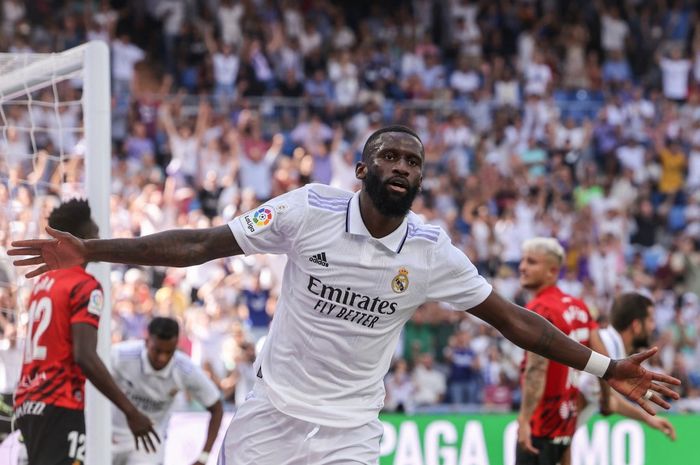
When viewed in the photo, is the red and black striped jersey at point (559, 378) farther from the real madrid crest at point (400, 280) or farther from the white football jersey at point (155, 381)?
the real madrid crest at point (400, 280)

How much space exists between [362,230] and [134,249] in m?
1.11

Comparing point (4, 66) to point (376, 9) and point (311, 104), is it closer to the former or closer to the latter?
point (311, 104)

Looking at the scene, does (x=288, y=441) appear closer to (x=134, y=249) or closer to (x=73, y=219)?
(x=134, y=249)

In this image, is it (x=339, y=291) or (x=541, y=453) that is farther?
(x=541, y=453)

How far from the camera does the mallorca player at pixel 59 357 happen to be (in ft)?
24.5

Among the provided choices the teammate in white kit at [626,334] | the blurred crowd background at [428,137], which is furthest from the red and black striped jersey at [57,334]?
the blurred crowd background at [428,137]

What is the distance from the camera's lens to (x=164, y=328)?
29.7 ft

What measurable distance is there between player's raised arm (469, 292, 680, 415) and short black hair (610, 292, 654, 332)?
3.54m

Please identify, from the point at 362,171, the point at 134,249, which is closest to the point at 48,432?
the point at 134,249

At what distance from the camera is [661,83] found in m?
25.4

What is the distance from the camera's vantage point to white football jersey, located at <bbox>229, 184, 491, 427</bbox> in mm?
5828

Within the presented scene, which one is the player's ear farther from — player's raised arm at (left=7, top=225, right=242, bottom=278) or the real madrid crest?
A: player's raised arm at (left=7, top=225, right=242, bottom=278)

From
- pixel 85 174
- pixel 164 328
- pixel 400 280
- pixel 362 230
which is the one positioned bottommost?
pixel 164 328

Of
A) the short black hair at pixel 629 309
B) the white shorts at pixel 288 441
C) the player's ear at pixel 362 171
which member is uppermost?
the player's ear at pixel 362 171
